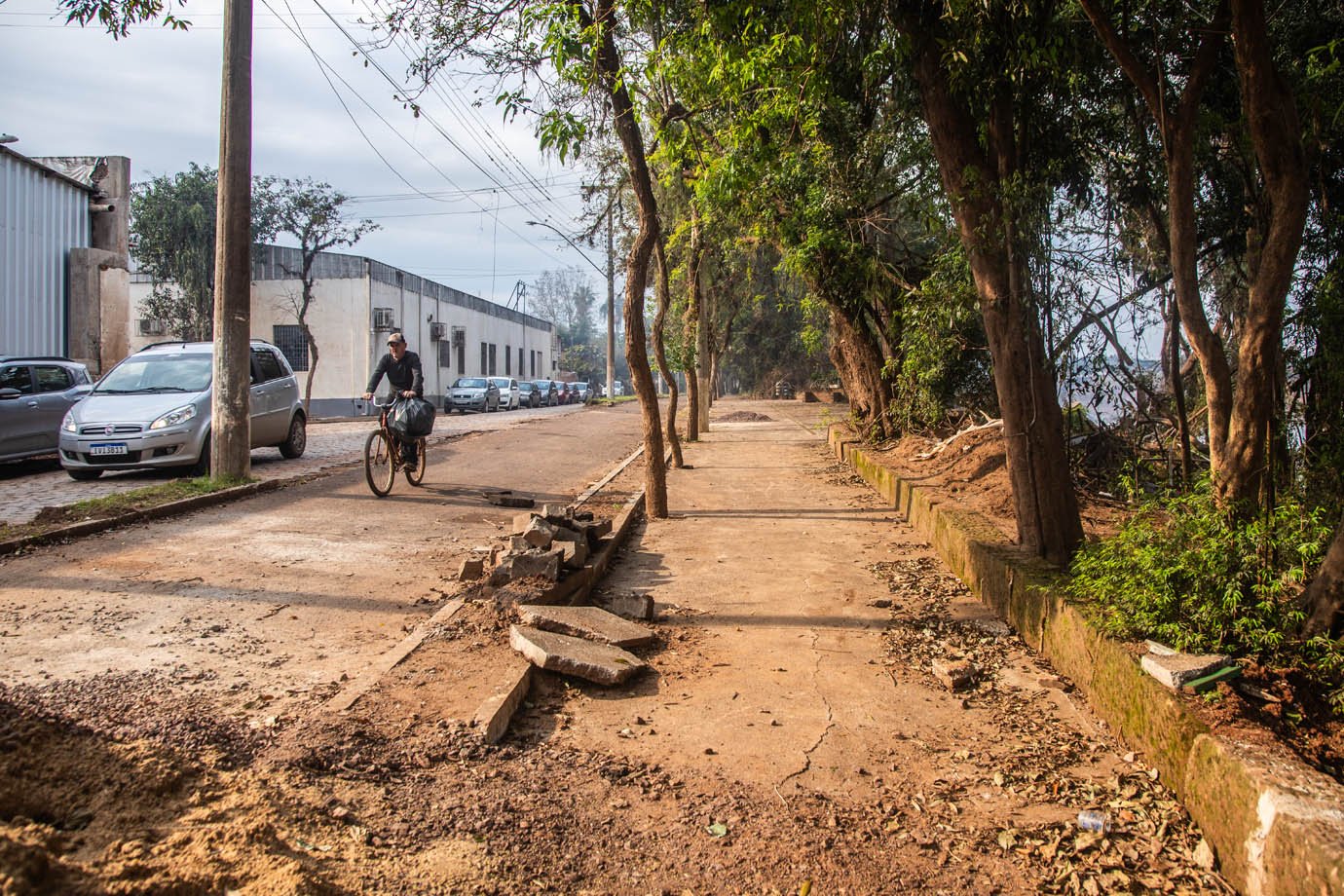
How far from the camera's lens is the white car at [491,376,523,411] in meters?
41.3

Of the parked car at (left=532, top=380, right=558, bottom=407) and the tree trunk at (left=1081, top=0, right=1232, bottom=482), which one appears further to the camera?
the parked car at (left=532, top=380, right=558, bottom=407)

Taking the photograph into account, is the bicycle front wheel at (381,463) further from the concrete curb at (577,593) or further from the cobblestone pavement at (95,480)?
the concrete curb at (577,593)

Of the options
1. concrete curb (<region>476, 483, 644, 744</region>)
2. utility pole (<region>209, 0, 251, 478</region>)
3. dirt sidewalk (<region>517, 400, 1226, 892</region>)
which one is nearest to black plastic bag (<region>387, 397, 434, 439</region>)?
utility pole (<region>209, 0, 251, 478</region>)

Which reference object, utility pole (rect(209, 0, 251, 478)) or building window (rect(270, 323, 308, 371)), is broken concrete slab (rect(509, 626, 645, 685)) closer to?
utility pole (rect(209, 0, 251, 478))

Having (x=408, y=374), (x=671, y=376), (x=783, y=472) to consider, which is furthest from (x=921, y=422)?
(x=408, y=374)

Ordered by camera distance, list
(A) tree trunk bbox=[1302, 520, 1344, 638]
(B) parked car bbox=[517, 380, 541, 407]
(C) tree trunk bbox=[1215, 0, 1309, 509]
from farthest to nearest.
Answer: (B) parked car bbox=[517, 380, 541, 407], (C) tree trunk bbox=[1215, 0, 1309, 509], (A) tree trunk bbox=[1302, 520, 1344, 638]

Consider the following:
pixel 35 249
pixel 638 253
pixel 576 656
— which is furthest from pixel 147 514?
pixel 35 249

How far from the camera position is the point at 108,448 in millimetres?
10961

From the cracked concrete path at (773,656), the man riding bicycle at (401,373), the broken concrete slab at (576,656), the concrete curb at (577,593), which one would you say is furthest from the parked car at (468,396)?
the broken concrete slab at (576,656)

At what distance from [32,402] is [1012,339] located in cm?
1260

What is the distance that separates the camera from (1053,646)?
16.8ft

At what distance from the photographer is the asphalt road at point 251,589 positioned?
4.55 m

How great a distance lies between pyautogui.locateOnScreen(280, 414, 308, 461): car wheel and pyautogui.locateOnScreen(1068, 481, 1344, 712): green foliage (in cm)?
1219

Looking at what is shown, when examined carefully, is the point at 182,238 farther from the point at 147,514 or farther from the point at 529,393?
the point at 147,514
